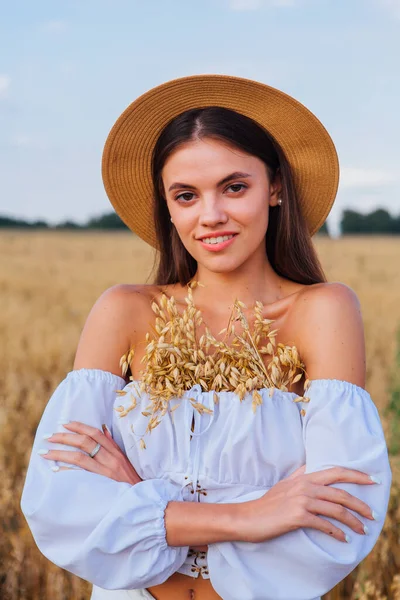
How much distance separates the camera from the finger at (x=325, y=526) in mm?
2049

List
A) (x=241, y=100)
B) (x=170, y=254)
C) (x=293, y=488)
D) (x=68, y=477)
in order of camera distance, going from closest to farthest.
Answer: (x=293, y=488)
(x=68, y=477)
(x=241, y=100)
(x=170, y=254)

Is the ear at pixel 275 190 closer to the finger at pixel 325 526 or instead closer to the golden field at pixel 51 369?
the golden field at pixel 51 369

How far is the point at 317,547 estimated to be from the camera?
2068 mm

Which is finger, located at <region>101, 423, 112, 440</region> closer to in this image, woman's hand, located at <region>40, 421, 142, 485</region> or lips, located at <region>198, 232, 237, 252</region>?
woman's hand, located at <region>40, 421, 142, 485</region>

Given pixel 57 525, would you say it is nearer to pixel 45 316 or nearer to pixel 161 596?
pixel 161 596

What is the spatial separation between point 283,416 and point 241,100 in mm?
1006

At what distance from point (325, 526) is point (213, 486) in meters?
0.34

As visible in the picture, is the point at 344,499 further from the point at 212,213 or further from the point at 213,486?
the point at 212,213

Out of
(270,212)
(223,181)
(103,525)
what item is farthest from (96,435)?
(270,212)

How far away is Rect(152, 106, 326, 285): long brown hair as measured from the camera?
2439 mm

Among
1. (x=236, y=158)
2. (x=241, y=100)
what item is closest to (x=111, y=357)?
(x=236, y=158)

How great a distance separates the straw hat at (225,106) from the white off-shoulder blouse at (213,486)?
79 centimetres

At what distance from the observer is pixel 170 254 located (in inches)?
111

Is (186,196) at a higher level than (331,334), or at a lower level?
→ higher
